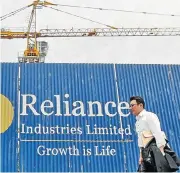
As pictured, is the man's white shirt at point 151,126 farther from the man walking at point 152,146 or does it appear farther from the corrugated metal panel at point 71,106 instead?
the corrugated metal panel at point 71,106

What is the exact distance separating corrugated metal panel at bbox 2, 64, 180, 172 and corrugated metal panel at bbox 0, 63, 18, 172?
0.04 meters

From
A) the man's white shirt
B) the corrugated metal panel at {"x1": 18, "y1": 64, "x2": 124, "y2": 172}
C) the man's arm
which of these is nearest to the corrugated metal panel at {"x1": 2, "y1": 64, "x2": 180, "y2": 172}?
the corrugated metal panel at {"x1": 18, "y1": 64, "x2": 124, "y2": 172}

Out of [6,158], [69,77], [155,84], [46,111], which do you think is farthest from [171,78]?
[6,158]

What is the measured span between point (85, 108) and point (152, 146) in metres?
12.3

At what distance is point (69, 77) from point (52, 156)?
12.1 ft

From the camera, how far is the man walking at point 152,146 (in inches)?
157

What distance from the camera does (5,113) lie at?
16062 mm

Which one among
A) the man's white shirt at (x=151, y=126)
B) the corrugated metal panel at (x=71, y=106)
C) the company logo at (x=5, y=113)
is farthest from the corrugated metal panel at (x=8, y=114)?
the man's white shirt at (x=151, y=126)

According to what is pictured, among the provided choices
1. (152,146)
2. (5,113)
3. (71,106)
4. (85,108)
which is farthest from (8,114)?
(152,146)

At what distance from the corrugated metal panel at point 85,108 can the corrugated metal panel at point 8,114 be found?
0.04m

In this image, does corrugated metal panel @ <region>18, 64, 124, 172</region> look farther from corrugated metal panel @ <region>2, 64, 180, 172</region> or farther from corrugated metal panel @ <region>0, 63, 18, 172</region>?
corrugated metal panel @ <region>0, 63, 18, 172</region>

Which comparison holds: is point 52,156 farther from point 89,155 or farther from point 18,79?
point 18,79

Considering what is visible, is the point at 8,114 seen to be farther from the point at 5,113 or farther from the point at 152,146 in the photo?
the point at 152,146

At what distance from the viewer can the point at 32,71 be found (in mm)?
17109
